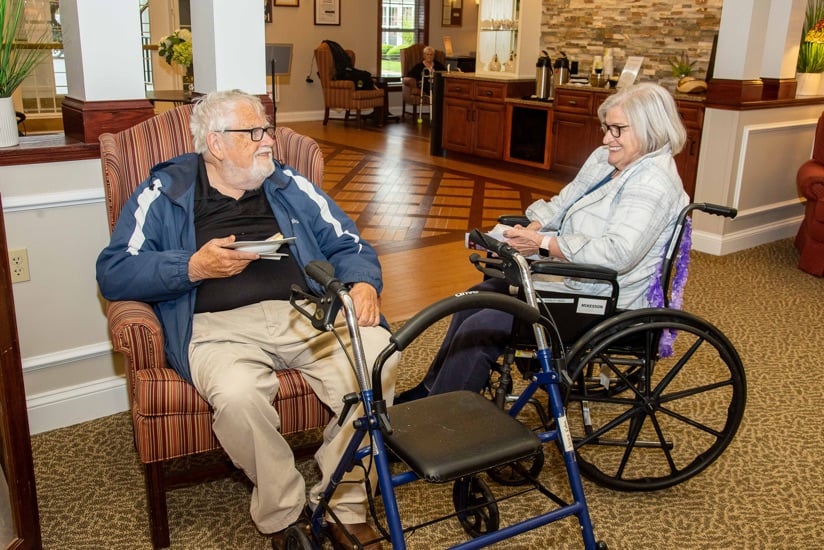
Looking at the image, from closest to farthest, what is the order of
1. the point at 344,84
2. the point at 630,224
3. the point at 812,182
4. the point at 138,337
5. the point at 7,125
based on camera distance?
the point at 138,337 → the point at 630,224 → the point at 7,125 → the point at 812,182 → the point at 344,84

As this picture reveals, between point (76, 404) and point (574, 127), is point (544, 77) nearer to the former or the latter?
point (574, 127)

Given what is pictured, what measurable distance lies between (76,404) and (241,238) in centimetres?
98

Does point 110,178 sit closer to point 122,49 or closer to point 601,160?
point 122,49

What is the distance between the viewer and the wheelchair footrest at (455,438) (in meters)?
1.50

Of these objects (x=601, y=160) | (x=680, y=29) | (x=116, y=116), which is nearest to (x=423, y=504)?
(x=601, y=160)

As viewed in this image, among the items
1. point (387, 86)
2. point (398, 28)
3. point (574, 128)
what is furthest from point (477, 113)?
point (398, 28)

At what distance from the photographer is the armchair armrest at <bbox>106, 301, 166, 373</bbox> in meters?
1.98

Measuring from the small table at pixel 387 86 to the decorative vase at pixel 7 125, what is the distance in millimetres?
8201

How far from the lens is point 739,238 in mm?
5008

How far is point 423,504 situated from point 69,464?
3.70 ft

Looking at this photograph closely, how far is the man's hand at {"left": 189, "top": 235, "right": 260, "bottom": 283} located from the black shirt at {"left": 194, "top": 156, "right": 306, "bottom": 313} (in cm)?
11

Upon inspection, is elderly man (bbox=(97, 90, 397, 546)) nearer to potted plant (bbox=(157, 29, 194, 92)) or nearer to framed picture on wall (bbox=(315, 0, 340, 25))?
potted plant (bbox=(157, 29, 194, 92))

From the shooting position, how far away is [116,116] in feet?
8.71

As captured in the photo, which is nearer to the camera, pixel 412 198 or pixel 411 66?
pixel 412 198
